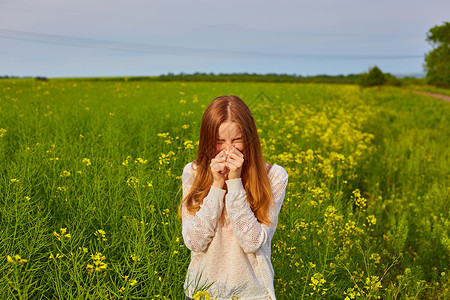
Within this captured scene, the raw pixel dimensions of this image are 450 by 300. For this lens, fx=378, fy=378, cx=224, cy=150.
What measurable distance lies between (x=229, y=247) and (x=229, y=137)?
534mm

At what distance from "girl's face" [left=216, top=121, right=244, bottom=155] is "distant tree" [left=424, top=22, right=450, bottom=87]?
129ft

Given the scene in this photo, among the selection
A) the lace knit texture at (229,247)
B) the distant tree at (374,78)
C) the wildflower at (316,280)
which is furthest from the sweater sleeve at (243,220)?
the distant tree at (374,78)

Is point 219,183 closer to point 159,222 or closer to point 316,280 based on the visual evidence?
point 316,280

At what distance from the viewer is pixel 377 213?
4.77 meters

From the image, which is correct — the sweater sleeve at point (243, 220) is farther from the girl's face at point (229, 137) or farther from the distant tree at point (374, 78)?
the distant tree at point (374, 78)

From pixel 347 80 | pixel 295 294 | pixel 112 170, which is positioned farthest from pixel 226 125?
pixel 347 80

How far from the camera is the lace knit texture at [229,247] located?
1719 mm

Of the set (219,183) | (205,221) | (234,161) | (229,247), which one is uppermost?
(234,161)

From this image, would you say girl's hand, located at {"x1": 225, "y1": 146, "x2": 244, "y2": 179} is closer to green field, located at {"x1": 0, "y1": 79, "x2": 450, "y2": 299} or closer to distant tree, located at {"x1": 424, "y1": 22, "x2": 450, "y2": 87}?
green field, located at {"x1": 0, "y1": 79, "x2": 450, "y2": 299}

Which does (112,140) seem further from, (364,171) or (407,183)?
(407,183)

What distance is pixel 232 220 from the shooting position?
173cm

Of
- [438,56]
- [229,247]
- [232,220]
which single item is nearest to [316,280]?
[229,247]

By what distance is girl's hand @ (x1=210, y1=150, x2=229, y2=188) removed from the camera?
1.64m

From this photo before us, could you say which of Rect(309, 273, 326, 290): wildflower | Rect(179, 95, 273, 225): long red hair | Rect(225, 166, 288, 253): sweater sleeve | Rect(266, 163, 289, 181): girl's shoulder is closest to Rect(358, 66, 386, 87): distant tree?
Rect(309, 273, 326, 290): wildflower
